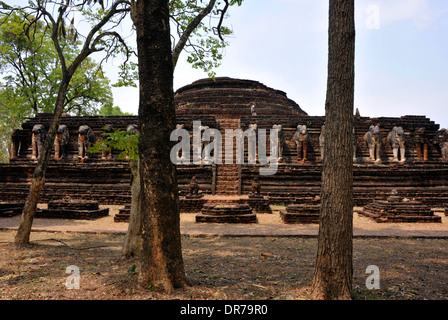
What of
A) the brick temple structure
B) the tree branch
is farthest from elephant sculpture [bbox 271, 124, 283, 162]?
the tree branch

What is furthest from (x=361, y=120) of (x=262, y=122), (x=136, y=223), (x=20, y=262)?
(x=20, y=262)

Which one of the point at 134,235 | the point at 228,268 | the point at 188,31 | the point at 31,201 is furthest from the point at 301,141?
the point at 31,201

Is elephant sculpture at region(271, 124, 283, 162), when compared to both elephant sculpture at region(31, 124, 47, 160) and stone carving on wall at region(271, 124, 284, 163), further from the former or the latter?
elephant sculpture at region(31, 124, 47, 160)

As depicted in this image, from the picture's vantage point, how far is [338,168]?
329cm

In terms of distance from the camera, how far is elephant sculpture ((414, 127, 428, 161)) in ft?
53.9

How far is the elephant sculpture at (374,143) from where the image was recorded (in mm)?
15867

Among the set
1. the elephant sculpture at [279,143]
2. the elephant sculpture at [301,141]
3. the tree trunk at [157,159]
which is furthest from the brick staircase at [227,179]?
the tree trunk at [157,159]

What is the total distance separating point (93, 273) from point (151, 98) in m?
2.54

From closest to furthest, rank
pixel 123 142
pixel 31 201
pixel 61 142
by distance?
1. pixel 123 142
2. pixel 31 201
3. pixel 61 142

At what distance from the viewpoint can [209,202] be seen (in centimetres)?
1133

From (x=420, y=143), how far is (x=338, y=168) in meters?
16.2

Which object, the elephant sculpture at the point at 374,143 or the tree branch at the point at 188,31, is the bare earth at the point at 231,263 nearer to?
the tree branch at the point at 188,31

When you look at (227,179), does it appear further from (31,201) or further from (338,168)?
(338,168)
